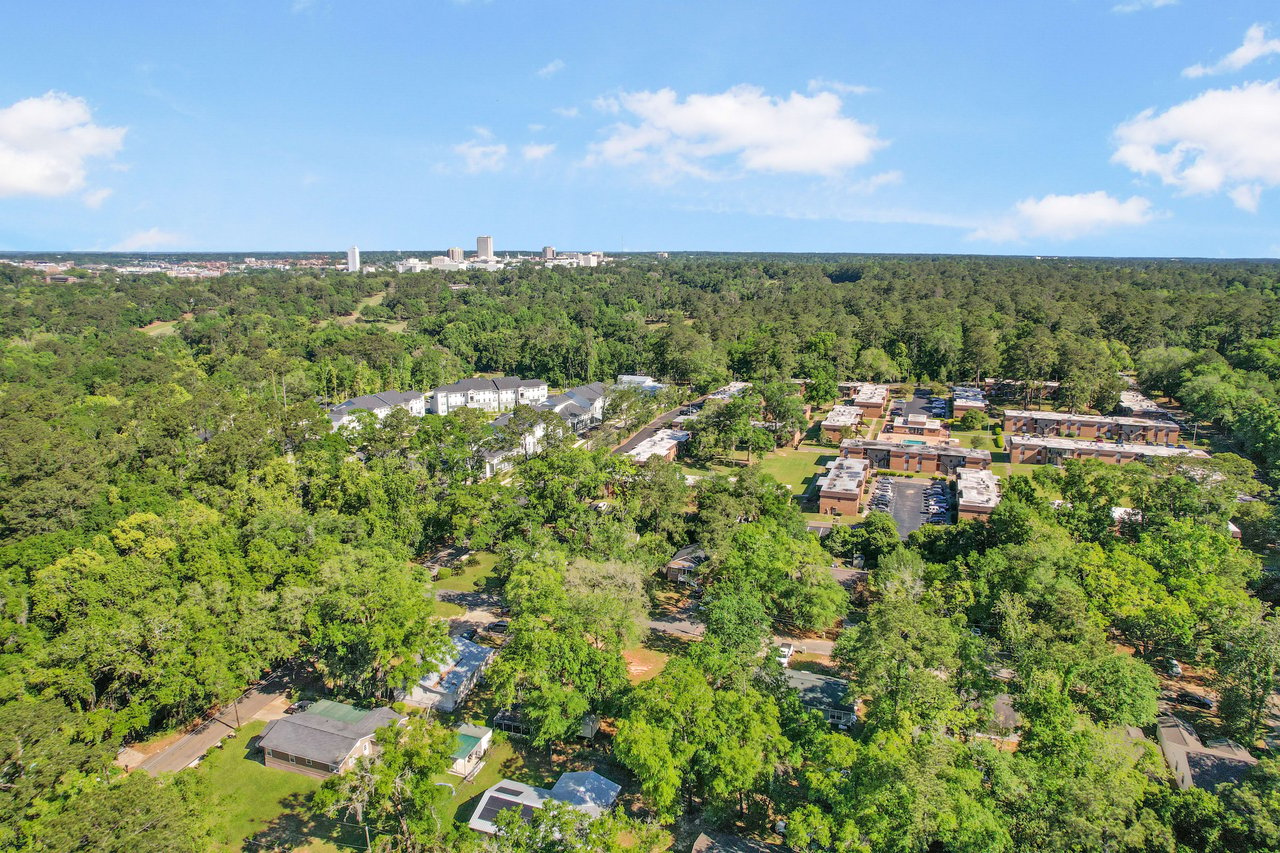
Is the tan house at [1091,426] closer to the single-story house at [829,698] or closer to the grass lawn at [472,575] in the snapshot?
the single-story house at [829,698]

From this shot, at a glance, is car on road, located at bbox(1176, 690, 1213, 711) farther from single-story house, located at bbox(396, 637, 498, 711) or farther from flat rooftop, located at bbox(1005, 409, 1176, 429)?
flat rooftop, located at bbox(1005, 409, 1176, 429)

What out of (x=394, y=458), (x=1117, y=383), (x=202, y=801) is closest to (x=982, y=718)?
(x=202, y=801)

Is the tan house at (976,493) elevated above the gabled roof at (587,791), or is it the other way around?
the tan house at (976,493)

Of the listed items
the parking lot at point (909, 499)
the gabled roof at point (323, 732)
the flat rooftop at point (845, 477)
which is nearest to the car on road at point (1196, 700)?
the parking lot at point (909, 499)

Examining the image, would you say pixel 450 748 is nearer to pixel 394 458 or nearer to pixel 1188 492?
pixel 394 458

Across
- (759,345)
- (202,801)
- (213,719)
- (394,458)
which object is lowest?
(213,719)

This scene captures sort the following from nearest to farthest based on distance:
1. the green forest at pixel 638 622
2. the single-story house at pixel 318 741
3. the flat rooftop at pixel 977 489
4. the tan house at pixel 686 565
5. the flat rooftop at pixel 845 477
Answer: the green forest at pixel 638 622, the single-story house at pixel 318 741, the tan house at pixel 686 565, the flat rooftop at pixel 977 489, the flat rooftop at pixel 845 477

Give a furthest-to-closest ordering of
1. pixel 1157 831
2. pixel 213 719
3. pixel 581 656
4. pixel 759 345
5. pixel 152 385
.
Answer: pixel 759 345
pixel 152 385
pixel 213 719
pixel 581 656
pixel 1157 831

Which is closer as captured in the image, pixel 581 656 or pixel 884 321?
pixel 581 656
